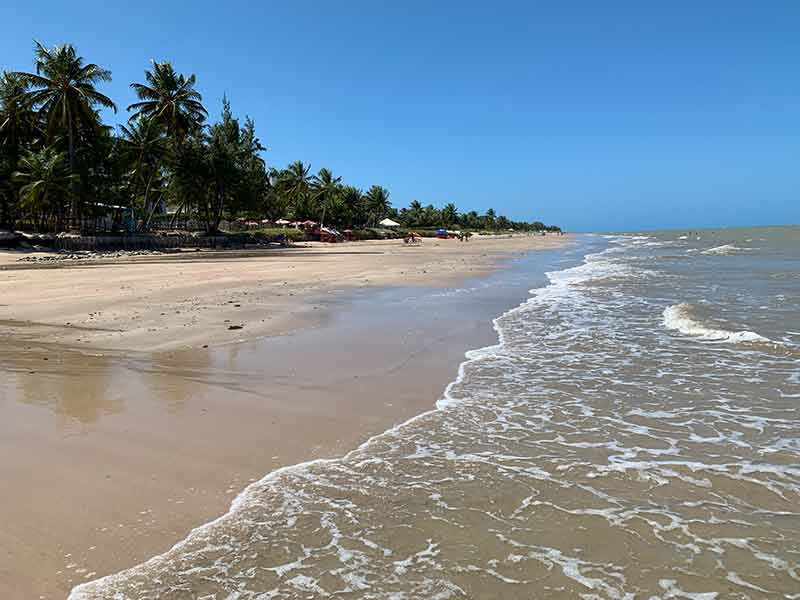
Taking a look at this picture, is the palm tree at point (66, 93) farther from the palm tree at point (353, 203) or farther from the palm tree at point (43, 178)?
the palm tree at point (353, 203)

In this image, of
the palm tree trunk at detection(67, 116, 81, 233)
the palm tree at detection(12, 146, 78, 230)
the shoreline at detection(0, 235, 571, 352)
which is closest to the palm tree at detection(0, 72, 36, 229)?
the palm tree at detection(12, 146, 78, 230)

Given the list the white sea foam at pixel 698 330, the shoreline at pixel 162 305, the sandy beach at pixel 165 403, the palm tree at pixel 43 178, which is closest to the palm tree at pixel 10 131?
the palm tree at pixel 43 178

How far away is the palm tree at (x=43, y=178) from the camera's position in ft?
112

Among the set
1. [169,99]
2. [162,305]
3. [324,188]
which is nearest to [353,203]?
[324,188]

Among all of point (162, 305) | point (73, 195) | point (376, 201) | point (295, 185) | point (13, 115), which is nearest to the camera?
point (162, 305)

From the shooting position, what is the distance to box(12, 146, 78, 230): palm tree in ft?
112

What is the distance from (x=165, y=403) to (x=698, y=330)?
8.39 m

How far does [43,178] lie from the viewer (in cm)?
3428

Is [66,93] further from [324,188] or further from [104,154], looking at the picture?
[324,188]

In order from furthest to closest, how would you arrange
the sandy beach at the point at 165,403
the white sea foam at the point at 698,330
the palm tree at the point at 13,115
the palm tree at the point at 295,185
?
the palm tree at the point at 295,185, the palm tree at the point at 13,115, the white sea foam at the point at 698,330, the sandy beach at the point at 165,403

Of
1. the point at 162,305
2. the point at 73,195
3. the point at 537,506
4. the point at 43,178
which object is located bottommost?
the point at 537,506

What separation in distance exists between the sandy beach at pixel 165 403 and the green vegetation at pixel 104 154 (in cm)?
3064

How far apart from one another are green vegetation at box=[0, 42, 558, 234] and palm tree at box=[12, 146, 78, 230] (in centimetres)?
6

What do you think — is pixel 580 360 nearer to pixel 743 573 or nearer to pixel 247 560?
pixel 743 573
